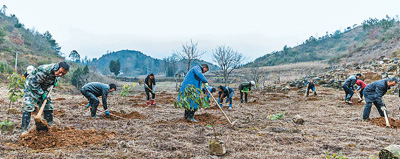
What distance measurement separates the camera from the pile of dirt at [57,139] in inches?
112

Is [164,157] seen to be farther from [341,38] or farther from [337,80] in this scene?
[341,38]

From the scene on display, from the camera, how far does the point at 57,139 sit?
2957 mm

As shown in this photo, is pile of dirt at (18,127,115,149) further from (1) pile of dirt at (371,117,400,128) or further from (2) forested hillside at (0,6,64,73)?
(2) forested hillside at (0,6,64,73)

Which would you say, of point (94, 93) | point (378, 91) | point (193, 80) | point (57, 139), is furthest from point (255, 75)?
point (57, 139)

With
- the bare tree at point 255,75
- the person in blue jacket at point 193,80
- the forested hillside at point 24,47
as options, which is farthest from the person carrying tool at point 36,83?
the forested hillside at point 24,47

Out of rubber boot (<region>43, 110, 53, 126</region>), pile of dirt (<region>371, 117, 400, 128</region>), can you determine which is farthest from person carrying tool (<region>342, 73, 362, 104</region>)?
rubber boot (<region>43, 110, 53, 126</region>)

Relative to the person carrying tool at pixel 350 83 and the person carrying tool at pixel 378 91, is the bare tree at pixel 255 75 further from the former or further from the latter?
the person carrying tool at pixel 378 91

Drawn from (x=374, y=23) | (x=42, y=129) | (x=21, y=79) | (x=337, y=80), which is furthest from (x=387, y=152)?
(x=374, y=23)

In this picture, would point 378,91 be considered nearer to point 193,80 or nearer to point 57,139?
point 193,80

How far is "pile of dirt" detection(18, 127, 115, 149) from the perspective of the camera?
A: 284cm

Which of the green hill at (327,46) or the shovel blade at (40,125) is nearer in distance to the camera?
the shovel blade at (40,125)

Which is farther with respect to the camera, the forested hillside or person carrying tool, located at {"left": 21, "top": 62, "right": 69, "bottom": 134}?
the forested hillside

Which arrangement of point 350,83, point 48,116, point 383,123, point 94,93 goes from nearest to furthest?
point 48,116 < point 383,123 < point 94,93 < point 350,83

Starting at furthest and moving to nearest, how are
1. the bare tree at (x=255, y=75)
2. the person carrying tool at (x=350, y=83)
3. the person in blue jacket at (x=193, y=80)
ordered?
1. the bare tree at (x=255, y=75)
2. the person carrying tool at (x=350, y=83)
3. the person in blue jacket at (x=193, y=80)
